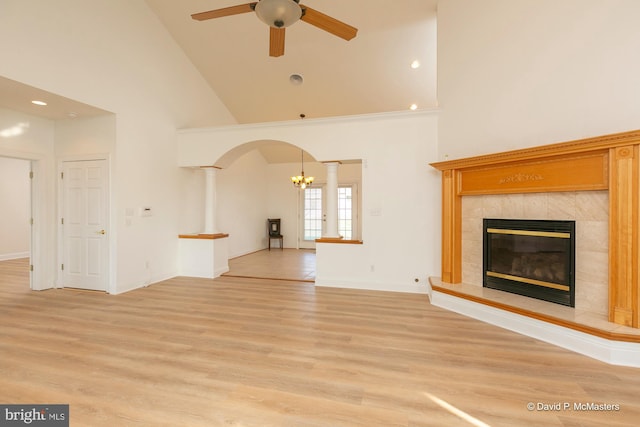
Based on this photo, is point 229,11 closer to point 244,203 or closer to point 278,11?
point 278,11

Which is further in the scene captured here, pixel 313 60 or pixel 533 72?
pixel 313 60

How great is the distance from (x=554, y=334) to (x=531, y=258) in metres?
0.93

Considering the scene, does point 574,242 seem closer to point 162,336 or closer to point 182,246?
point 162,336

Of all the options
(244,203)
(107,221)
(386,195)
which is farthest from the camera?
(244,203)

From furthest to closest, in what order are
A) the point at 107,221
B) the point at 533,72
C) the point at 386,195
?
1. the point at 386,195
2. the point at 107,221
3. the point at 533,72

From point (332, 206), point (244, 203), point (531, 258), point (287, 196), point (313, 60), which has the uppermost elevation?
point (313, 60)

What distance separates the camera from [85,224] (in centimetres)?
479

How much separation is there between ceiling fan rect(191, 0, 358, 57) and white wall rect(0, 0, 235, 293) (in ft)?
7.54

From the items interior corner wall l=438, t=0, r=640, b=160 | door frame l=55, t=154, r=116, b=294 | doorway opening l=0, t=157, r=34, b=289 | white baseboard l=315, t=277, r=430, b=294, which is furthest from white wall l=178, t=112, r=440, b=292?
doorway opening l=0, t=157, r=34, b=289

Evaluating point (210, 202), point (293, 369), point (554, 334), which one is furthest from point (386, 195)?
point (210, 202)

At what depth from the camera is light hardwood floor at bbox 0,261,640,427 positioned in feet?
6.17

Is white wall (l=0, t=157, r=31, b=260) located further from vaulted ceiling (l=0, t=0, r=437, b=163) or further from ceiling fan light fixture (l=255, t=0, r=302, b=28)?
ceiling fan light fixture (l=255, t=0, r=302, b=28)

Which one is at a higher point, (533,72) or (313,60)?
(313,60)

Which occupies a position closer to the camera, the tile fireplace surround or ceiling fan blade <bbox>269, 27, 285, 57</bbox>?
the tile fireplace surround
